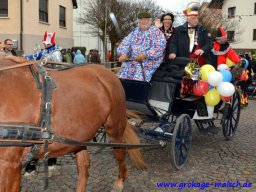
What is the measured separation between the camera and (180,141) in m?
4.66

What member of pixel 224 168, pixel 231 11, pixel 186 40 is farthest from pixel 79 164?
pixel 231 11

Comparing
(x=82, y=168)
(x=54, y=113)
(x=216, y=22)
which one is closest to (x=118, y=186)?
(x=82, y=168)

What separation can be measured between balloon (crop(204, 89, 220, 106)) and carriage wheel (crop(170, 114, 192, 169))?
0.50 m

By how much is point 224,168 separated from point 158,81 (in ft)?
5.20

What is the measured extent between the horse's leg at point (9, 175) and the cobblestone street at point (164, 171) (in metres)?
1.40

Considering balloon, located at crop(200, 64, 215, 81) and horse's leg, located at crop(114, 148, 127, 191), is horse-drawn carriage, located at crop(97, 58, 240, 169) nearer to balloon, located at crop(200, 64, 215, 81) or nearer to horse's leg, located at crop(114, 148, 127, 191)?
balloon, located at crop(200, 64, 215, 81)

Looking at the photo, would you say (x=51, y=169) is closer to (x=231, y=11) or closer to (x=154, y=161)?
(x=154, y=161)

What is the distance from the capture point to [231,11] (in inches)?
1422

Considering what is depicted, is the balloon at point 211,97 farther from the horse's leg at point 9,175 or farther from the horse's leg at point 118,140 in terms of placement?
the horse's leg at point 9,175

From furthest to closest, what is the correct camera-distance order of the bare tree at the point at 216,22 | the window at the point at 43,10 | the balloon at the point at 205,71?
the bare tree at the point at 216,22 < the window at the point at 43,10 < the balloon at the point at 205,71

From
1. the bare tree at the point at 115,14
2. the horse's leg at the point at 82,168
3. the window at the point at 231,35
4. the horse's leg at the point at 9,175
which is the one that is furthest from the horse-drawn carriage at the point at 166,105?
the window at the point at 231,35

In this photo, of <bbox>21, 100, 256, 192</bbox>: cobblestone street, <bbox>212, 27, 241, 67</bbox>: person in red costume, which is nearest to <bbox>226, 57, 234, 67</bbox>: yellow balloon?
<bbox>212, 27, 241, 67</bbox>: person in red costume

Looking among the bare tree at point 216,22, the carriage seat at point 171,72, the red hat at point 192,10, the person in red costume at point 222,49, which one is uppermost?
the bare tree at point 216,22

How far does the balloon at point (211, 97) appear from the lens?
16.4 ft
